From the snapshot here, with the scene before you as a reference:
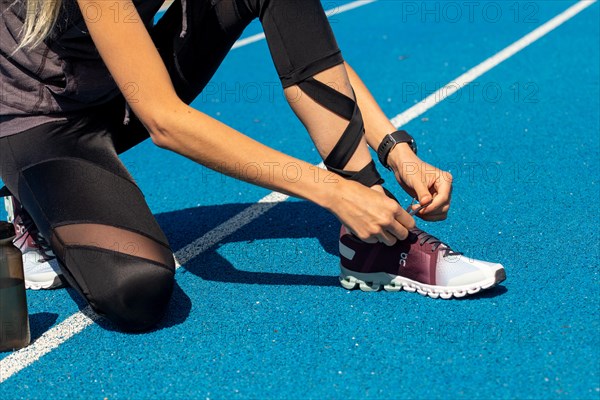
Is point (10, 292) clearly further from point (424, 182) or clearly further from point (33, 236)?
point (424, 182)

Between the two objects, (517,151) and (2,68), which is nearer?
(2,68)

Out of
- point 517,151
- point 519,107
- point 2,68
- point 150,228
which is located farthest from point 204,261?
point 519,107

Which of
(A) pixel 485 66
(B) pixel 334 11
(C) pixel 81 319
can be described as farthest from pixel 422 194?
(B) pixel 334 11

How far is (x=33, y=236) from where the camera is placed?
3.68 m

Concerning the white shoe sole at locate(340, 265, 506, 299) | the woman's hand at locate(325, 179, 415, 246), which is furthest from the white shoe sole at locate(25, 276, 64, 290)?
the woman's hand at locate(325, 179, 415, 246)

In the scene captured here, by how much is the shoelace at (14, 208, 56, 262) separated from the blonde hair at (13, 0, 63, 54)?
0.90 meters

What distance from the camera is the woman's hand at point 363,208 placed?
275cm

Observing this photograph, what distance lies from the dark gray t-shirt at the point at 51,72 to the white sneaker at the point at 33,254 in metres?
0.51

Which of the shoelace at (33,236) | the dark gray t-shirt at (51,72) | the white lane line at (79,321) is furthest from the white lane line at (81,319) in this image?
the dark gray t-shirt at (51,72)

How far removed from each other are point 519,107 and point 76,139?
3179mm

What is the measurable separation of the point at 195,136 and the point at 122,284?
A: 621 millimetres

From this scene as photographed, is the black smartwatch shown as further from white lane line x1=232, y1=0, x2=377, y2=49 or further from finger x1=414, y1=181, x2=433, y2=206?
white lane line x1=232, y1=0, x2=377, y2=49

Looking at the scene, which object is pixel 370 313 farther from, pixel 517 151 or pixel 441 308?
pixel 517 151

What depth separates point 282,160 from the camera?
2.78 metres
